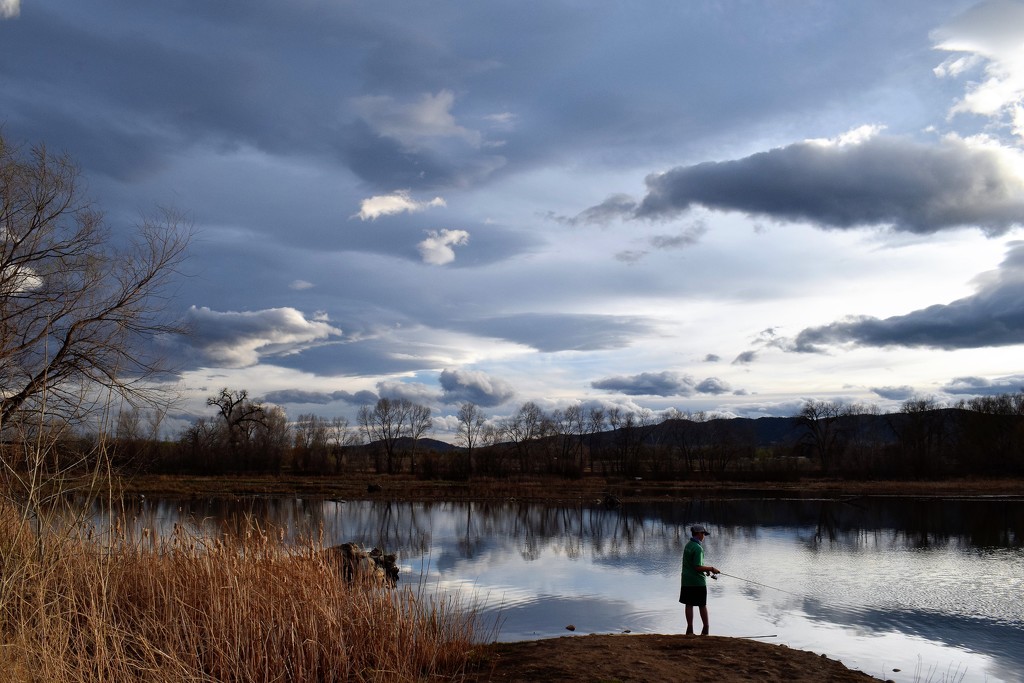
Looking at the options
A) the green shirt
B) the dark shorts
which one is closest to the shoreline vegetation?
the dark shorts

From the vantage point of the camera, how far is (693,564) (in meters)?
12.7

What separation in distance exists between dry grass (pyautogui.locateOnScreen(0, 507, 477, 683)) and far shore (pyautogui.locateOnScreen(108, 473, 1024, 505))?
45.1 metres

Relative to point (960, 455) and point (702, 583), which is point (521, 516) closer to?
point (702, 583)

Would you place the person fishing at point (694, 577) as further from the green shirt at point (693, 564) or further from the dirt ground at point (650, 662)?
the dirt ground at point (650, 662)

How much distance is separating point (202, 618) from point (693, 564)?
8016mm

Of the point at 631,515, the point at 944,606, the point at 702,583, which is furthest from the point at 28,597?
the point at 631,515

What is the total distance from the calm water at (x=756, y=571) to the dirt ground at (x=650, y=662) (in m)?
2.52

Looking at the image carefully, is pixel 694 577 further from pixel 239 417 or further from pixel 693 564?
pixel 239 417

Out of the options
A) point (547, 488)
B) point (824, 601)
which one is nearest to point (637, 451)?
point (547, 488)

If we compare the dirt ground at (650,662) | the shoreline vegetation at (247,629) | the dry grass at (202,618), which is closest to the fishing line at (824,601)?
the dirt ground at (650,662)

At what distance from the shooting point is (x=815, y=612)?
58.9 feet

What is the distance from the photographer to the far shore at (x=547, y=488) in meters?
58.1

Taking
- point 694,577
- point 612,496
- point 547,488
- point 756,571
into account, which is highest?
point 694,577

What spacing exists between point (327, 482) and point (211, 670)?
67231 millimetres
